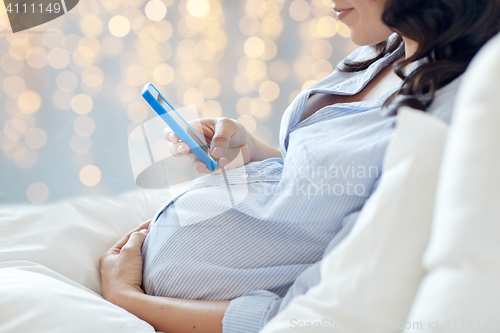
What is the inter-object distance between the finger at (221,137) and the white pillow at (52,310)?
332mm

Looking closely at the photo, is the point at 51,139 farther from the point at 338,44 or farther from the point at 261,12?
the point at 338,44

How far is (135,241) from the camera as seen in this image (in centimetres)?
69

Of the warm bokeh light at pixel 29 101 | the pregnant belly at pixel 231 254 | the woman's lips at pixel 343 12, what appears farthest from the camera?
the warm bokeh light at pixel 29 101

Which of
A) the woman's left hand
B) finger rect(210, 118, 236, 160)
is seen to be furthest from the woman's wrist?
finger rect(210, 118, 236, 160)

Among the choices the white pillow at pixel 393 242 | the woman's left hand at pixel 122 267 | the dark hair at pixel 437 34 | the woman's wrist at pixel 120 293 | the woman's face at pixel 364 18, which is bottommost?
the woman's wrist at pixel 120 293

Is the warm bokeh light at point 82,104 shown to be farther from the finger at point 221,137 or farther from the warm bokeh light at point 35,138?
the finger at point 221,137

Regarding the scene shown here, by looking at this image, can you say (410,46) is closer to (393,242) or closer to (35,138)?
(393,242)

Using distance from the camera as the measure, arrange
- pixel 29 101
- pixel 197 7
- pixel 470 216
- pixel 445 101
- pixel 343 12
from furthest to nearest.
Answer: pixel 197 7 → pixel 29 101 → pixel 343 12 → pixel 445 101 → pixel 470 216

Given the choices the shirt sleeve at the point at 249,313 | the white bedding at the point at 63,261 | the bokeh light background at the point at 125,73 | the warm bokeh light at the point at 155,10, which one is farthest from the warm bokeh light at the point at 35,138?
the shirt sleeve at the point at 249,313

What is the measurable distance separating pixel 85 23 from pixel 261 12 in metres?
0.66

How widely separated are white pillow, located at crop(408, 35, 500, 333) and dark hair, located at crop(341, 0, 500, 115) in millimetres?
191

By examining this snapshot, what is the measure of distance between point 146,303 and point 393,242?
402 mm

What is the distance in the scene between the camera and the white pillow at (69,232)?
63 centimetres

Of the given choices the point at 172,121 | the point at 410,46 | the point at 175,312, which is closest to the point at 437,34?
the point at 410,46
